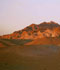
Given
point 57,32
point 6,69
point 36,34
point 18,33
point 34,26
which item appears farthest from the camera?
point 34,26

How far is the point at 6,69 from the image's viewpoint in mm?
5445

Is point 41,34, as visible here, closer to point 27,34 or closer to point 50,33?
point 50,33

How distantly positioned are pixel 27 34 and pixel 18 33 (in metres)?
8.78

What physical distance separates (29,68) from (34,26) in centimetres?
7958

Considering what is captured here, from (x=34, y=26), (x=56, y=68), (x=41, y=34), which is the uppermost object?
(x=34, y=26)

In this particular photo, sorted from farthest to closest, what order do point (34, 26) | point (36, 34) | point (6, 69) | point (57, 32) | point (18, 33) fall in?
point (34, 26)
point (18, 33)
point (36, 34)
point (57, 32)
point (6, 69)

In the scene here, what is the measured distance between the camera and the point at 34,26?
278ft

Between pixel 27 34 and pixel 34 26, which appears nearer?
pixel 27 34

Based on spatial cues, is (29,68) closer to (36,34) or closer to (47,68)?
(47,68)

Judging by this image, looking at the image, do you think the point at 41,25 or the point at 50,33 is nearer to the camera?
the point at 50,33

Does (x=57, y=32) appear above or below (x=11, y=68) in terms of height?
above

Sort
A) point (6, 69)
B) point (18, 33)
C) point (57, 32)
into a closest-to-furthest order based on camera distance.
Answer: point (6, 69), point (57, 32), point (18, 33)

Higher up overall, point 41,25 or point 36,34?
point 41,25

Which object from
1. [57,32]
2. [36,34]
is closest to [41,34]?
[36,34]
